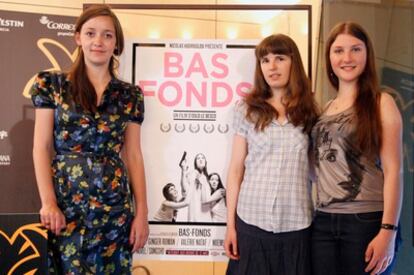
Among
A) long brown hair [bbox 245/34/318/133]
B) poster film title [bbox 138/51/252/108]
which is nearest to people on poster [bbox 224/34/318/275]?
long brown hair [bbox 245/34/318/133]

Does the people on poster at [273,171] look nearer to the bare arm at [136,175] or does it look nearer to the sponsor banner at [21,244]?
the bare arm at [136,175]

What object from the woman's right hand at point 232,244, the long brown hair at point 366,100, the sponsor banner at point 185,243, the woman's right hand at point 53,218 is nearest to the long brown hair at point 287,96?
the long brown hair at point 366,100

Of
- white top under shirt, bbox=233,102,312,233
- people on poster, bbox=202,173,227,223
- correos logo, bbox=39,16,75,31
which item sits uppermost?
correos logo, bbox=39,16,75,31

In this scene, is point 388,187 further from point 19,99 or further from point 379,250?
point 19,99

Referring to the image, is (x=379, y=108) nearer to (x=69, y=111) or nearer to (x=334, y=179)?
(x=334, y=179)

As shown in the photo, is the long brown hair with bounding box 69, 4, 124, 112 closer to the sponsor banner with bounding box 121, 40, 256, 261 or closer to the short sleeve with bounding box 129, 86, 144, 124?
the short sleeve with bounding box 129, 86, 144, 124

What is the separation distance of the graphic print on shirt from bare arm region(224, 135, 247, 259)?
0.99 feet

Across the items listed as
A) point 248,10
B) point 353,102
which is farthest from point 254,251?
point 248,10

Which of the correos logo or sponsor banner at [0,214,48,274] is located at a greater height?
the correos logo

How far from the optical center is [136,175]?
5.82ft

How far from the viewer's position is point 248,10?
2137 mm

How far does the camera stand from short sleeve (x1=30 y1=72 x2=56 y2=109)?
1573mm

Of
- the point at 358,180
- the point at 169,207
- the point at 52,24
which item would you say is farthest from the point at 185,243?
the point at 52,24

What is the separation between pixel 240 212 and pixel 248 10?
1008mm
